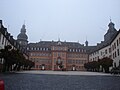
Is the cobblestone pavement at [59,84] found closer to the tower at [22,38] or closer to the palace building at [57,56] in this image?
the palace building at [57,56]

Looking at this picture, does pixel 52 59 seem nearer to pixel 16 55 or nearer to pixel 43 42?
pixel 43 42

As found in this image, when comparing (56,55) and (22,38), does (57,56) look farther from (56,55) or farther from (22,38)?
(22,38)

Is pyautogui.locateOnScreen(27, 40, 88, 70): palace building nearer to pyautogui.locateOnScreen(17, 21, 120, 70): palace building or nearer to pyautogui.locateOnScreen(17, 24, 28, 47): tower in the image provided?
pyautogui.locateOnScreen(17, 21, 120, 70): palace building

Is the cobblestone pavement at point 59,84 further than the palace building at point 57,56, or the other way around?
the palace building at point 57,56

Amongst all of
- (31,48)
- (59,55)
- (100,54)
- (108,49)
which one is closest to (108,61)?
(108,49)

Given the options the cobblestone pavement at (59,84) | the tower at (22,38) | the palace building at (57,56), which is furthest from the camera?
the tower at (22,38)

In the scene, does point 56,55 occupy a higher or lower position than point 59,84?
higher

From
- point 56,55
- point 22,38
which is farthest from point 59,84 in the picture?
point 22,38

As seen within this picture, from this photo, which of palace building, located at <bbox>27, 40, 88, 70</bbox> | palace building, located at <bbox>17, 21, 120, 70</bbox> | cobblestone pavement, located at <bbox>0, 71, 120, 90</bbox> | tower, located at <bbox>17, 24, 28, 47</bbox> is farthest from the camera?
tower, located at <bbox>17, 24, 28, 47</bbox>

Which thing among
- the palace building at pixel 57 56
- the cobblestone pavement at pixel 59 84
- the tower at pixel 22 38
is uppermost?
the tower at pixel 22 38

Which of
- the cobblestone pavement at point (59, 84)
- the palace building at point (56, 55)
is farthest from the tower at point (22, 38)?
the cobblestone pavement at point (59, 84)

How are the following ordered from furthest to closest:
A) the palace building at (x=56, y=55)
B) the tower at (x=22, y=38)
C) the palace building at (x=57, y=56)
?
the tower at (x=22, y=38), the palace building at (x=57, y=56), the palace building at (x=56, y=55)

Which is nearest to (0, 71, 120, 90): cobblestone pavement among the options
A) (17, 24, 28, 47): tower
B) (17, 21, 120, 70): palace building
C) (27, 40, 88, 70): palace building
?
(17, 21, 120, 70): palace building

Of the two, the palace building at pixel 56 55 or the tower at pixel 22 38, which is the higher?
the tower at pixel 22 38
